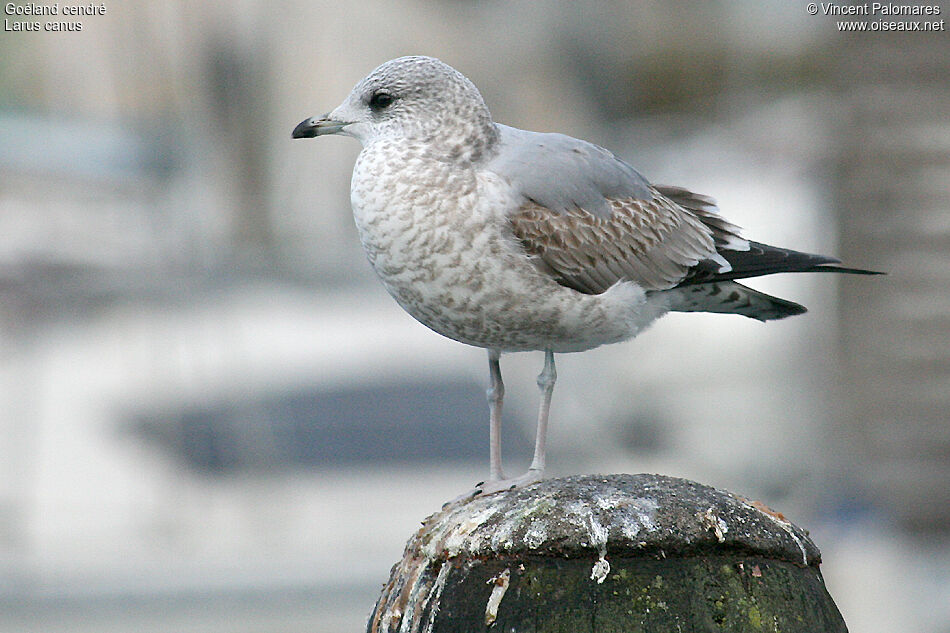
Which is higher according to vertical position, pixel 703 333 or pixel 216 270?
pixel 216 270

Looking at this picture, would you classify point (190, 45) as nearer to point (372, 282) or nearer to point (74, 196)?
point (74, 196)

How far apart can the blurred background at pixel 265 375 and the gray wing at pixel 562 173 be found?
4655mm

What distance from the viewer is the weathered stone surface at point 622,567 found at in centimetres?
246

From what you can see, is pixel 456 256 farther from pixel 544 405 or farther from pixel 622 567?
pixel 622 567

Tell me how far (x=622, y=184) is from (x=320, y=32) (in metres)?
14.2

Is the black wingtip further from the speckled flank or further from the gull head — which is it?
the gull head

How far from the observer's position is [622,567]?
250 centimetres

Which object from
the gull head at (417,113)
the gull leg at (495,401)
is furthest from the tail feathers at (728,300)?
the gull head at (417,113)

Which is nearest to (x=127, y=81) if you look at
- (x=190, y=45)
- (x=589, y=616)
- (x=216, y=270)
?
(x=190, y=45)

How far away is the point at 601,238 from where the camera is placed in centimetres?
387

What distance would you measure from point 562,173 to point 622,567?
A: 1.59 metres

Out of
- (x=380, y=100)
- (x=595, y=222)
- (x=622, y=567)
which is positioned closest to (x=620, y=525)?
(x=622, y=567)

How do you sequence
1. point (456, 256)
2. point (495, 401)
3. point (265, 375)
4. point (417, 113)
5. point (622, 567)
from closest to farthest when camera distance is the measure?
point (622, 567)
point (456, 256)
point (417, 113)
point (495, 401)
point (265, 375)

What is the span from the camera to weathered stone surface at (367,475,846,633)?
2457 mm
